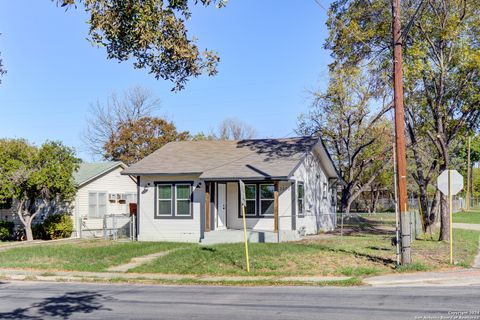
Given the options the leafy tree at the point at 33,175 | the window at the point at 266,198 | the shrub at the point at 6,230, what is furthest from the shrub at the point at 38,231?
the window at the point at 266,198

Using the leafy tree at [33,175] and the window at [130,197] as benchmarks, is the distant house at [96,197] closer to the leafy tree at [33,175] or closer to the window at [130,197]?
the window at [130,197]

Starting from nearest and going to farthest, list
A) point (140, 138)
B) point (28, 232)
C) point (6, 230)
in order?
point (28, 232), point (6, 230), point (140, 138)

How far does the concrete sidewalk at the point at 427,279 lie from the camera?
43.9 feet

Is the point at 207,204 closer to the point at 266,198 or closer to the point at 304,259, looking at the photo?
the point at 266,198

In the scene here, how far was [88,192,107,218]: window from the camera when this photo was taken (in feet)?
96.0

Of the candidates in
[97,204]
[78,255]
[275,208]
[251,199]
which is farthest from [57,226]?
[275,208]

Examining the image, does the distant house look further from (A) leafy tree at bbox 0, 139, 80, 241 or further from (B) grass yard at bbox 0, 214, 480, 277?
(B) grass yard at bbox 0, 214, 480, 277

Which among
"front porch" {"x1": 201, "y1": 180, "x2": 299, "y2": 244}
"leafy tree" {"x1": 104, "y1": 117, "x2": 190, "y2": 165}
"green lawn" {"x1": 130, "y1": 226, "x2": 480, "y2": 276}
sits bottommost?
"green lawn" {"x1": 130, "y1": 226, "x2": 480, "y2": 276}

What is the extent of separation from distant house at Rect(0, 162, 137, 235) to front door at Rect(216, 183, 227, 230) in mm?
6147

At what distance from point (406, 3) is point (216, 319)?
17.0 meters

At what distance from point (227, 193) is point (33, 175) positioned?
904 cm

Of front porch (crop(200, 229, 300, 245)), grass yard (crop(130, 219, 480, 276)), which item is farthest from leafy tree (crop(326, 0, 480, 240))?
front porch (crop(200, 229, 300, 245))

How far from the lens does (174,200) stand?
24.1 meters

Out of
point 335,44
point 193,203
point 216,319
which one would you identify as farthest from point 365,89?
point 216,319
